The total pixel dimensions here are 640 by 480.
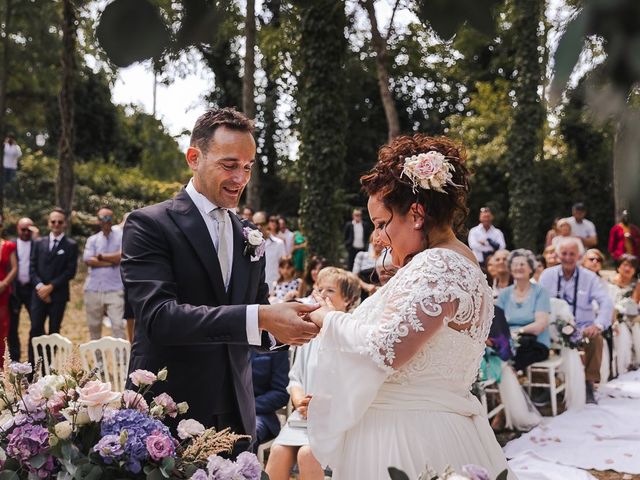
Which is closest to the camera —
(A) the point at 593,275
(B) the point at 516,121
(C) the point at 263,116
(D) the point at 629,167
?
(D) the point at 629,167

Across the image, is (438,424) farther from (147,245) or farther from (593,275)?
(593,275)

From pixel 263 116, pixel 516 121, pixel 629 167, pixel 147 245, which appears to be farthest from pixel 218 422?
pixel 263 116

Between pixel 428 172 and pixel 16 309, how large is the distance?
302 inches

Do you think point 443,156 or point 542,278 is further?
point 542,278

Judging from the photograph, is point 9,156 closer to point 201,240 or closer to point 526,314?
point 526,314

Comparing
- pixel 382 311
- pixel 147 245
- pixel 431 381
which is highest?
pixel 147 245

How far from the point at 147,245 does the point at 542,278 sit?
6.41 metres

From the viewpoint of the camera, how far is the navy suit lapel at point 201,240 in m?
2.56

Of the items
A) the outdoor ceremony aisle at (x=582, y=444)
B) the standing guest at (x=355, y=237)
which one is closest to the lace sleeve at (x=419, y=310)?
the outdoor ceremony aisle at (x=582, y=444)

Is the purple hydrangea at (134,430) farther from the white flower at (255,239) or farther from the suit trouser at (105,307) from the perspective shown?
the suit trouser at (105,307)

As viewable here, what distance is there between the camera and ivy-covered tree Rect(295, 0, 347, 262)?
39.3ft

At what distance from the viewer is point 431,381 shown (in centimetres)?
248

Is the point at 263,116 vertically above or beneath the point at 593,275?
above

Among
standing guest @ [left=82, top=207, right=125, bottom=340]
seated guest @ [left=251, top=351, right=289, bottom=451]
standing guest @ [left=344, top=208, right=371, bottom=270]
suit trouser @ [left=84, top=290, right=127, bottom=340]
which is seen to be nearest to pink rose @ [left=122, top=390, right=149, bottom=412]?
seated guest @ [left=251, top=351, right=289, bottom=451]
